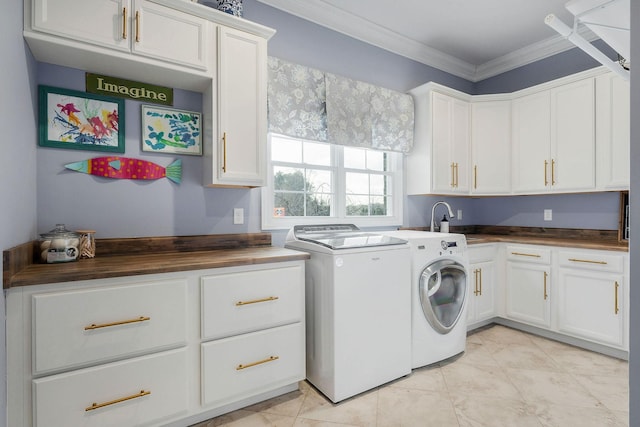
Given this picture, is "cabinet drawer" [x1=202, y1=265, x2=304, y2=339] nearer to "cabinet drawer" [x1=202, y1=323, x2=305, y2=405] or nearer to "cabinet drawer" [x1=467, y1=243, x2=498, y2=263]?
"cabinet drawer" [x1=202, y1=323, x2=305, y2=405]

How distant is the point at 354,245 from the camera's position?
2.02 metres

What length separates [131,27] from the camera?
171 cm

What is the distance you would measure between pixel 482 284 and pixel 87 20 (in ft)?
11.5

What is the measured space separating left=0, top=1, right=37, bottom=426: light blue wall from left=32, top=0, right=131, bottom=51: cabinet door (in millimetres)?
96

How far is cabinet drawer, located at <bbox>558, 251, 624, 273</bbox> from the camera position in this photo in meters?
2.47

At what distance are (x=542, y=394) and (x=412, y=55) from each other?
3.10 meters

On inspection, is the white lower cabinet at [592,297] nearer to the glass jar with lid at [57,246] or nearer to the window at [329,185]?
the window at [329,185]

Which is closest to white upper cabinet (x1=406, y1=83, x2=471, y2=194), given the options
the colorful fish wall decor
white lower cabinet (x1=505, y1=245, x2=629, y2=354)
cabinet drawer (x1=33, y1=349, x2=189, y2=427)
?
A: white lower cabinet (x1=505, y1=245, x2=629, y2=354)

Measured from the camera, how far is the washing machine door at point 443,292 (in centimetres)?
234

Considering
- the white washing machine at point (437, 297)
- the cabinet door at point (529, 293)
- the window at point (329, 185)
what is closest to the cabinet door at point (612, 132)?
the cabinet door at point (529, 293)

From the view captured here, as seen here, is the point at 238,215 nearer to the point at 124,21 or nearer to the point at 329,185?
the point at 329,185

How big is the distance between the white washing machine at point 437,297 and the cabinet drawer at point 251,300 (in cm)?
89

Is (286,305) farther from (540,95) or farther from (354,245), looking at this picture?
(540,95)

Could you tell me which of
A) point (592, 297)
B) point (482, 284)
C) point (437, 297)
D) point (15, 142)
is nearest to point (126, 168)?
point (15, 142)
